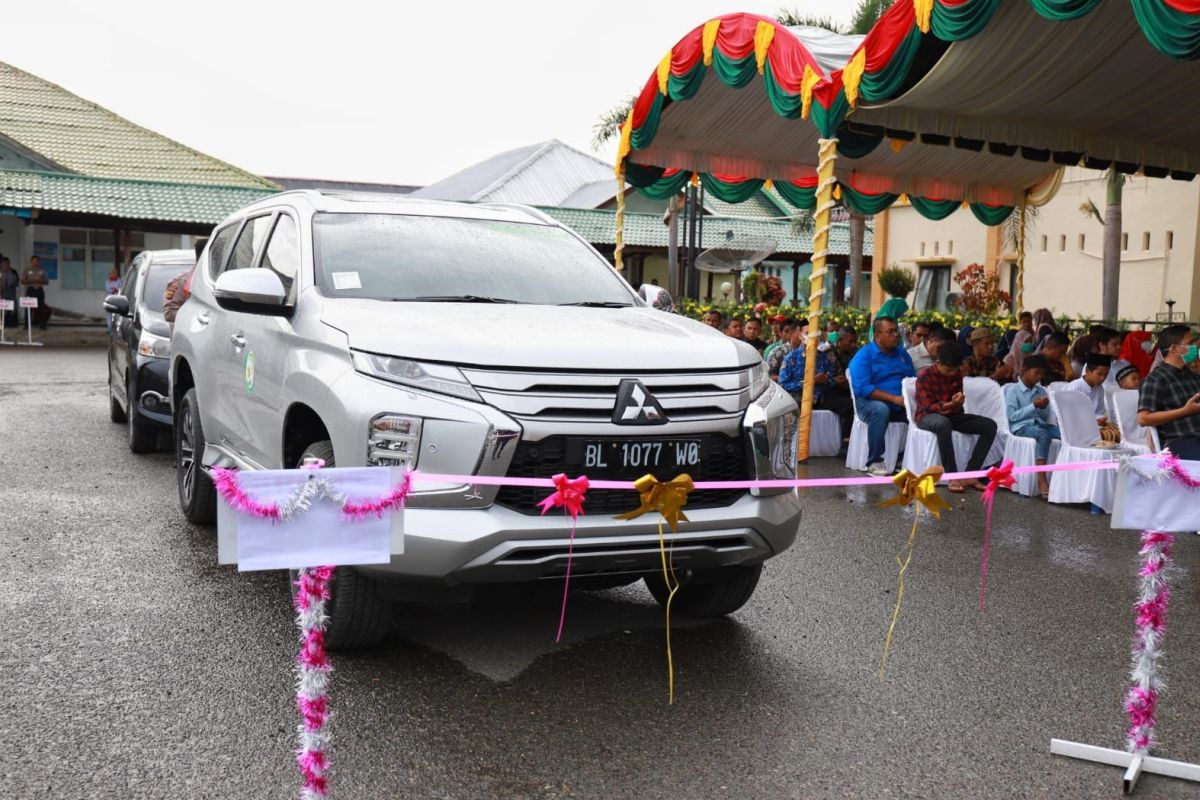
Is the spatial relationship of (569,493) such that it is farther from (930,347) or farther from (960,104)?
(960,104)

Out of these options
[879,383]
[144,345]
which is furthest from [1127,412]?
[144,345]

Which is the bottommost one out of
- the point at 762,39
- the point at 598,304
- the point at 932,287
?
the point at 598,304

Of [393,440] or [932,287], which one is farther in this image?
[932,287]

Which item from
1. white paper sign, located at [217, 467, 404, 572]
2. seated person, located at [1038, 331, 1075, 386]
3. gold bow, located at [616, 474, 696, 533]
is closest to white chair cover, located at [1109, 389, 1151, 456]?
seated person, located at [1038, 331, 1075, 386]

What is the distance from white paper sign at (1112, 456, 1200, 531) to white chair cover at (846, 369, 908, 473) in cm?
667

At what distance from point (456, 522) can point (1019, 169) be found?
14753 mm

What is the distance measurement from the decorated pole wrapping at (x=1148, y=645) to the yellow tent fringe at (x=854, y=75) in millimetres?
6469

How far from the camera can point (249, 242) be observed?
19.3 ft

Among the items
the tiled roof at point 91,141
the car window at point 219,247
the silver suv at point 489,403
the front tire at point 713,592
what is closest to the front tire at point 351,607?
the silver suv at point 489,403

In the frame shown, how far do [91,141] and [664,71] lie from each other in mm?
25520

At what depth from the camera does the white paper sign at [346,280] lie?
4.70 m

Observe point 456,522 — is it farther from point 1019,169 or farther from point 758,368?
point 1019,169

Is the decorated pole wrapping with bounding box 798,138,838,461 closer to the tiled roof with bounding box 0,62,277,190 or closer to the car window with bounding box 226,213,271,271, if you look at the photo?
the car window with bounding box 226,213,271,271

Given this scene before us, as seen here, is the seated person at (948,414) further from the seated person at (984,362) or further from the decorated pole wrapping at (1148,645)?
the decorated pole wrapping at (1148,645)
